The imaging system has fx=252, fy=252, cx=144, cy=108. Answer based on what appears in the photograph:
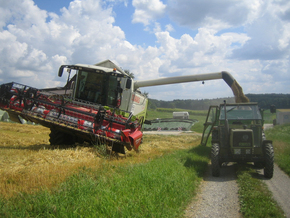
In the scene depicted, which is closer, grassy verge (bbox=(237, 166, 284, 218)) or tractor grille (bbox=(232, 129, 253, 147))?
grassy verge (bbox=(237, 166, 284, 218))

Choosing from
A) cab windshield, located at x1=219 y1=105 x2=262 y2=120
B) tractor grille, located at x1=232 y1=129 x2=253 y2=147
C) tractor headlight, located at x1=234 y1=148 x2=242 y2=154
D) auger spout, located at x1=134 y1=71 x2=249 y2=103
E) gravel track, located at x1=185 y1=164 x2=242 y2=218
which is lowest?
gravel track, located at x1=185 y1=164 x2=242 y2=218

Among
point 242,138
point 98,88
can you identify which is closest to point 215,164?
point 242,138

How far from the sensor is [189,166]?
24.8ft

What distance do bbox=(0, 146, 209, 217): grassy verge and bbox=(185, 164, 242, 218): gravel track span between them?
0.67 feet

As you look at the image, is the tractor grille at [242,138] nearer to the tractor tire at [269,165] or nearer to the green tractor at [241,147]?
the green tractor at [241,147]

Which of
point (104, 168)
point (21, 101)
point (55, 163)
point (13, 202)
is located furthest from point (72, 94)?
point (13, 202)

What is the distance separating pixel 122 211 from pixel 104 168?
7.35 feet

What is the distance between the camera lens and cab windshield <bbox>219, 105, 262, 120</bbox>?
8.66 meters

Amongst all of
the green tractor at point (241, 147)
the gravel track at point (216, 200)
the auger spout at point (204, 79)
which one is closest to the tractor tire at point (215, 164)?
the green tractor at point (241, 147)

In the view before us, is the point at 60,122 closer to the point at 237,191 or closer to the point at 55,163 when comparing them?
the point at 55,163

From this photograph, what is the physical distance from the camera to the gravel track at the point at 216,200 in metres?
4.37

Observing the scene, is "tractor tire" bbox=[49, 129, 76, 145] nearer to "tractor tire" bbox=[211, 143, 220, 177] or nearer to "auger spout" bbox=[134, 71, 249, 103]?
"tractor tire" bbox=[211, 143, 220, 177]

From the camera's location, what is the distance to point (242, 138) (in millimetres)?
7324

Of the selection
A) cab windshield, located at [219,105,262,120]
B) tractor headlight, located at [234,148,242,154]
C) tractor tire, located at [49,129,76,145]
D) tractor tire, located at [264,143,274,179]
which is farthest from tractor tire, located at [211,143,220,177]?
tractor tire, located at [49,129,76,145]
